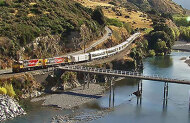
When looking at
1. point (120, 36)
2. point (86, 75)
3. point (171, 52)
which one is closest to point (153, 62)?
point (120, 36)

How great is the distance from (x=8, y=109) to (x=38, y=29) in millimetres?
40502

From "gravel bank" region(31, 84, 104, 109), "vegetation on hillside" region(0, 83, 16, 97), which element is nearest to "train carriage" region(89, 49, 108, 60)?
"gravel bank" region(31, 84, 104, 109)

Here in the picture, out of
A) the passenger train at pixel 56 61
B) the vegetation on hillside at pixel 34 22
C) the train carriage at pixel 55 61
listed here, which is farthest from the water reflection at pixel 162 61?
the train carriage at pixel 55 61

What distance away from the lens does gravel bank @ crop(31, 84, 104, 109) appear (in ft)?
211

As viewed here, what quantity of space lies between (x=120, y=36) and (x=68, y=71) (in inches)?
2506

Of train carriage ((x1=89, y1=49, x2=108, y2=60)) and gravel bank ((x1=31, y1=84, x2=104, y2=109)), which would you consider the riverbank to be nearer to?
train carriage ((x1=89, y1=49, x2=108, y2=60))

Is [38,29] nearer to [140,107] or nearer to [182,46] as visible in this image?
[140,107]

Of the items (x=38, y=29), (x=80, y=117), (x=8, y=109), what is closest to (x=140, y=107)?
(x=80, y=117)

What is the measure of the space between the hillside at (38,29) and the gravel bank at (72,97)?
17.1 metres

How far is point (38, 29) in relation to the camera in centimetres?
9281

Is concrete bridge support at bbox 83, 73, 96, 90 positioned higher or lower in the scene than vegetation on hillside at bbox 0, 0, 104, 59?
lower

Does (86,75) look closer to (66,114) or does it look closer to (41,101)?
(41,101)

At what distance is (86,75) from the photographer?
8025cm

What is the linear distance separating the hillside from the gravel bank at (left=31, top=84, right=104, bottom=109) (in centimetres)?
1714
